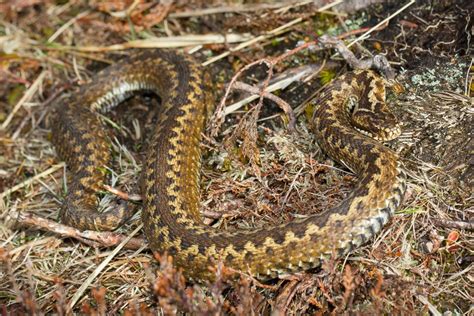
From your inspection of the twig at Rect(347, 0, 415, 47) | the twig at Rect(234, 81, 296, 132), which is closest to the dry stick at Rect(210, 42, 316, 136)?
the twig at Rect(234, 81, 296, 132)

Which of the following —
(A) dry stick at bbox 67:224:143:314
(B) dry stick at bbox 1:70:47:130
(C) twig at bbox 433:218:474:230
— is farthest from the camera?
(B) dry stick at bbox 1:70:47:130

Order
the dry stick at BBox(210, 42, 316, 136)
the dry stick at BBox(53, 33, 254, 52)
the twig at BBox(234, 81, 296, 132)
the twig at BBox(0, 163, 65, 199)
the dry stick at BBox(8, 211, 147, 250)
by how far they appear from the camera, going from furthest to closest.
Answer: the dry stick at BBox(53, 33, 254, 52) < the twig at BBox(0, 163, 65, 199) < the twig at BBox(234, 81, 296, 132) < the dry stick at BBox(210, 42, 316, 136) < the dry stick at BBox(8, 211, 147, 250)

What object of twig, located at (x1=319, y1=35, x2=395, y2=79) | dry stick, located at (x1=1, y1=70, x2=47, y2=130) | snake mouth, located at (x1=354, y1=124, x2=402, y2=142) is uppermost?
twig, located at (x1=319, y1=35, x2=395, y2=79)

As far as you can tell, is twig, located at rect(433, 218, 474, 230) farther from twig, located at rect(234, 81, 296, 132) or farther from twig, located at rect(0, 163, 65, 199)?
twig, located at rect(0, 163, 65, 199)

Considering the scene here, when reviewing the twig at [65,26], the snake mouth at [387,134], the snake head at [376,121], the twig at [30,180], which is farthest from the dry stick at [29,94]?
the snake mouth at [387,134]

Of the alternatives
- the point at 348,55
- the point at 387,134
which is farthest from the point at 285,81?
the point at 387,134

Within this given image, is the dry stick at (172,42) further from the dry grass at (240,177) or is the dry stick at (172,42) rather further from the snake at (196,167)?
the snake at (196,167)
